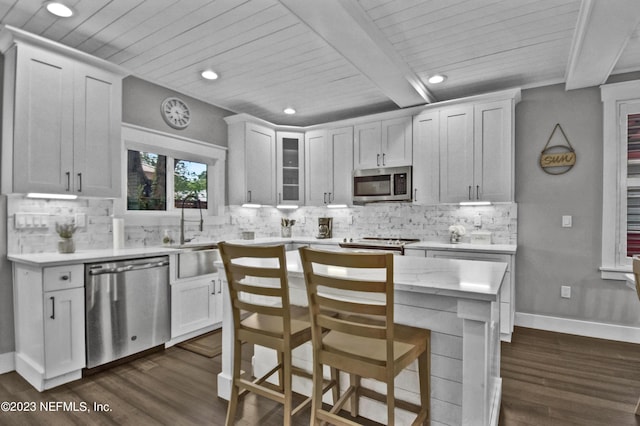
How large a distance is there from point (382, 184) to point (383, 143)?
539mm

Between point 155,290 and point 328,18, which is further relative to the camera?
point 155,290

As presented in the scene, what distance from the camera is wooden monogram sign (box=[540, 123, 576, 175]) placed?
3555 millimetres

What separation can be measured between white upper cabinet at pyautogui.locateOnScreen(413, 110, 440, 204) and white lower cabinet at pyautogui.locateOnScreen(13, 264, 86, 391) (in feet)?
11.4

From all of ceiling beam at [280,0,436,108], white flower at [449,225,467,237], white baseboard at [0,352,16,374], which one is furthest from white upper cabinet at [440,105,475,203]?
white baseboard at [0,352,16,374]

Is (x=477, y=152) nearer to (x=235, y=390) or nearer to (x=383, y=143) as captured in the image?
(x=383, y=143)

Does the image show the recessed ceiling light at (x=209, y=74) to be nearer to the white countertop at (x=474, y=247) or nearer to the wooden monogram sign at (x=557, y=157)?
the white countertop at (x=474, y=247)

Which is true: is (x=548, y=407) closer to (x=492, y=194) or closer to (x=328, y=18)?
(x=492, y=194)

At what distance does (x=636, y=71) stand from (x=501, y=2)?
216 centimetres

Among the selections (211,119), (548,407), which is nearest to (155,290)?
(211,119)

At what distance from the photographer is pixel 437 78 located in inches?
138

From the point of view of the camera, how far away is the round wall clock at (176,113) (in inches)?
148

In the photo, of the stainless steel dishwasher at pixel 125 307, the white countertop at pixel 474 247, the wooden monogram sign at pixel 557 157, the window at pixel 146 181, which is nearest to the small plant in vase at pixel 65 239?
the stainless steel dishwasher at pixel 125 307

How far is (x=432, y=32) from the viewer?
2.63 m

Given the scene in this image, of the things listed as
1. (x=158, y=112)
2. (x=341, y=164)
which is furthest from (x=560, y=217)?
(x=158, y=112)
